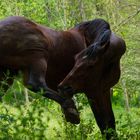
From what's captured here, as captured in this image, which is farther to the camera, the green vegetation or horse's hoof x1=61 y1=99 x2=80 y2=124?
horse's hoof x1=61 y1=99 x2=80 y2=124

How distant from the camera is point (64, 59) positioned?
4895mm

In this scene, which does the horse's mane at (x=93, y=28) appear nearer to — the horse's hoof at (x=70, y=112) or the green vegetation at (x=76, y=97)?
the green vegetation at (x=76, y=97)

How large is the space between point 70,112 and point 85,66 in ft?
1.85

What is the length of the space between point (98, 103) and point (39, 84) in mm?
1127

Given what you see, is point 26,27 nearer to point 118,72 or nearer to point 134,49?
point 118,72

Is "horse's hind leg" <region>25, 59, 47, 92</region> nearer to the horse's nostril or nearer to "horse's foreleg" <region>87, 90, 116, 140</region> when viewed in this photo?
the horse's nostril

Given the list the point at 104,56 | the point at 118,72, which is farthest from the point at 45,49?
the point at 118,72

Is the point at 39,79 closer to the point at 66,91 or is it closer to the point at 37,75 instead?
the point at 37,75

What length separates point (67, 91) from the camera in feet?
15.0

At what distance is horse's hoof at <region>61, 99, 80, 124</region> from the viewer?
14.3 ft

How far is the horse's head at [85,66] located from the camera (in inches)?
181

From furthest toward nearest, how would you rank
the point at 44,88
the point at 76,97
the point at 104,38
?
the point at 76,97 → the point at 104,38 → the point at 44,88

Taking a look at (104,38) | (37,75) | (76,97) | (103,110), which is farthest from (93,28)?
(37,75)

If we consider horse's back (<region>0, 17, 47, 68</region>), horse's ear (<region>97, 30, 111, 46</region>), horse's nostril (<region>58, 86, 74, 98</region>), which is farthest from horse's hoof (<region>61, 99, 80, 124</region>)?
horse's ear (<region>97, 30, 111, 46</region>)
